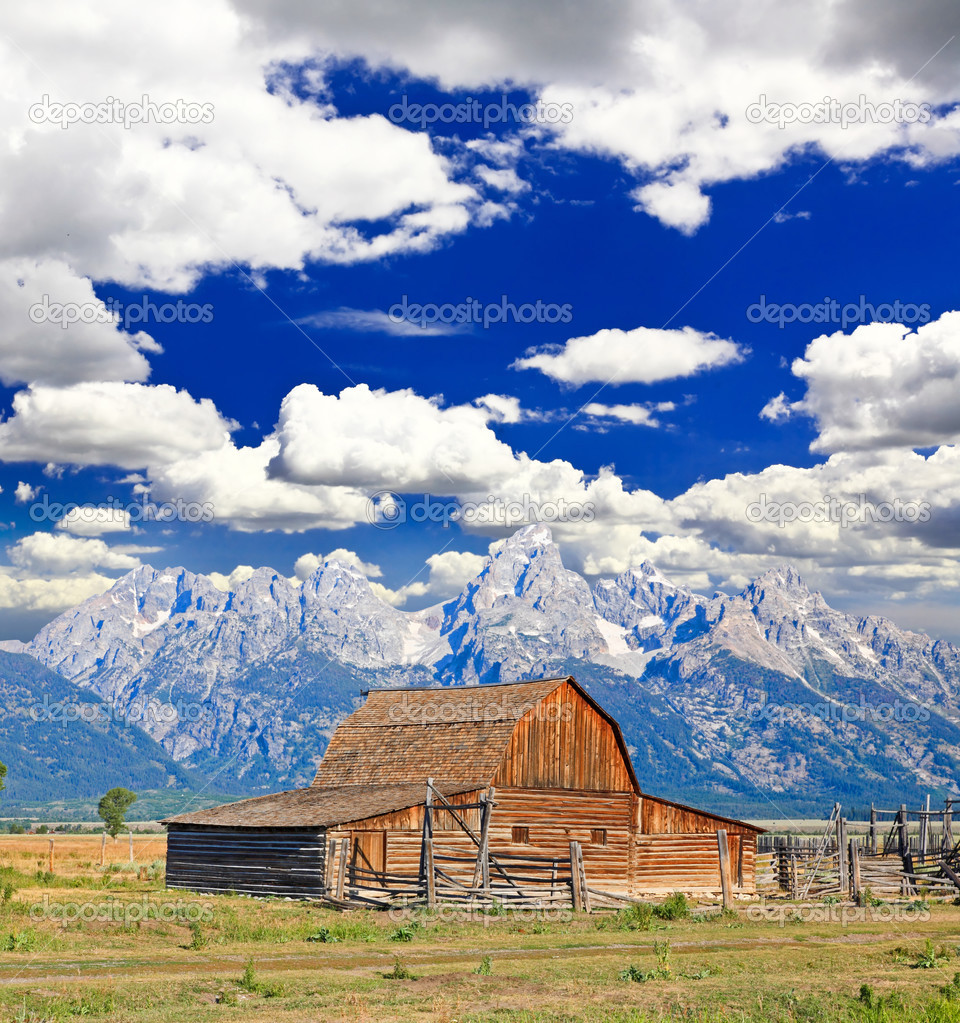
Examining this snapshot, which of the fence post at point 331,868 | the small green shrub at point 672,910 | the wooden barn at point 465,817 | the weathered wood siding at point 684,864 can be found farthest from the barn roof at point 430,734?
the small green shrub at point 672,910

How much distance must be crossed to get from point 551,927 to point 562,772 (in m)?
16.9

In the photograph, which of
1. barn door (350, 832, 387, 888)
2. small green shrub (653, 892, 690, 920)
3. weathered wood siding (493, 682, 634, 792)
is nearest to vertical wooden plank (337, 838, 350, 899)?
barn door (350, 832, 387, 888)

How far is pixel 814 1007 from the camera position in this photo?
16719 mm

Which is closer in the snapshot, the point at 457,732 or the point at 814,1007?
the point at 814,1007

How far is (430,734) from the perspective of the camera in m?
48.0

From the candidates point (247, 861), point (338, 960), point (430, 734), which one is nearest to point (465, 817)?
point (430, 734)

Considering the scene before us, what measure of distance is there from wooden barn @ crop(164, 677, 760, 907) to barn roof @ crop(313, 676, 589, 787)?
0.07m

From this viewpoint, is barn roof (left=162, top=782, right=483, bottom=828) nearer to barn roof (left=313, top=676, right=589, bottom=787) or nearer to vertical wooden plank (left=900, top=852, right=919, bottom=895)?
barn roof (left=313, top=676, right=589, bottom=787)

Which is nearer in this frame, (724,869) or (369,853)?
(724,869)

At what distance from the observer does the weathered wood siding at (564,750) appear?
44875mm

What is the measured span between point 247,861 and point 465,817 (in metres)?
8.70

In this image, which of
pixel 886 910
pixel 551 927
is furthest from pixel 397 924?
pixel 886 910

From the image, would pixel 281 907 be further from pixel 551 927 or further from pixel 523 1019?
pixel 523 1019

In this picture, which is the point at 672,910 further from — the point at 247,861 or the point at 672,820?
the point at 247,861
